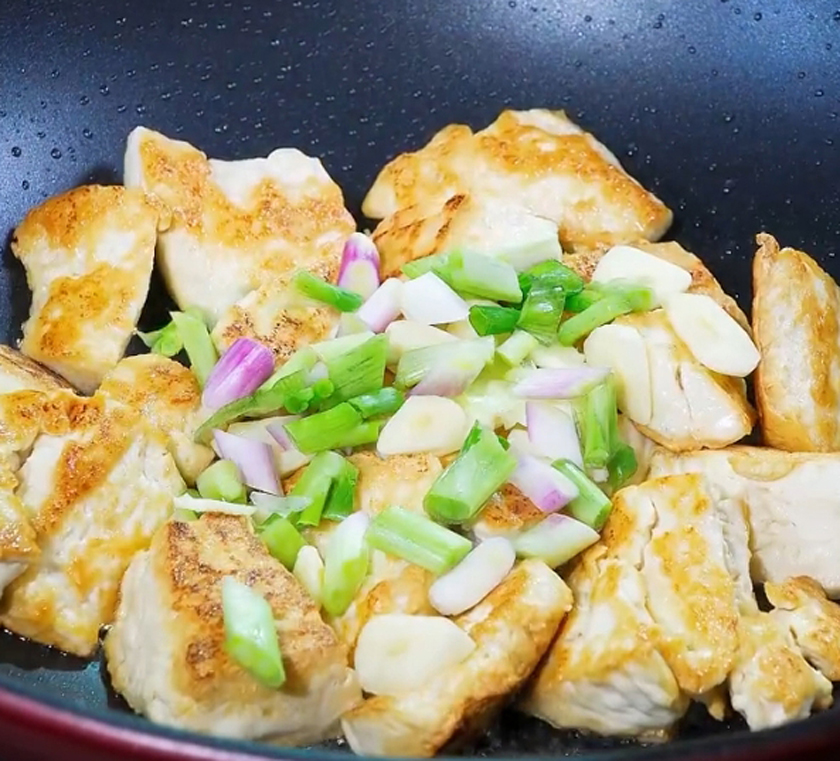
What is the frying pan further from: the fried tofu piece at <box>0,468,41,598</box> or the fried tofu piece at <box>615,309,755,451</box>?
the fried tofu piece at <box>0,468,41,598</box>

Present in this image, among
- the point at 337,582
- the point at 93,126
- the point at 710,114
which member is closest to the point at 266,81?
the point at 93,126

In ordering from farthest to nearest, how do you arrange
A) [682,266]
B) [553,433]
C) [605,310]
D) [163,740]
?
[682,266]
[605,310]
[553,433]
[163,740]

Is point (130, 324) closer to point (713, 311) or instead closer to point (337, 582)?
point (337, 582)

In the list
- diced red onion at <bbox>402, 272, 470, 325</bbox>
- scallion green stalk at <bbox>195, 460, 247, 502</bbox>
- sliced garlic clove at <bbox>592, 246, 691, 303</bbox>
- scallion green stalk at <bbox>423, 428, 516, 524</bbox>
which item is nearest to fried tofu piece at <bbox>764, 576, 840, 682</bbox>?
scallion green stalk at <bbox>423, 428, 516, 524</bbox>

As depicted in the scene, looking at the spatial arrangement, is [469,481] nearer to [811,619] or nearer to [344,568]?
[344,568]

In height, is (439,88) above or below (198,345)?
above

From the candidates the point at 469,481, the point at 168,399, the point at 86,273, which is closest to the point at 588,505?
the point at 469,481
